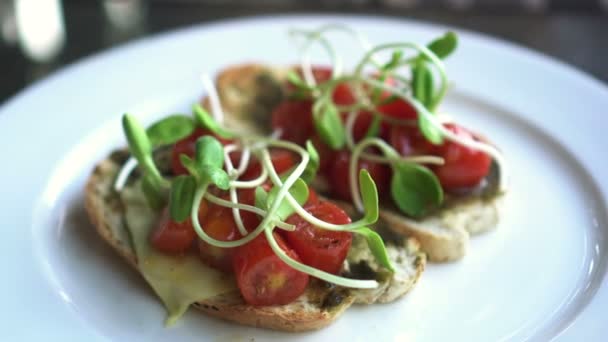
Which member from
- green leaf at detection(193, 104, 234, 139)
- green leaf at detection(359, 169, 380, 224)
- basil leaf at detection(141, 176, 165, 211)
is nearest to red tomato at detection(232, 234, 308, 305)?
green leaf at detection(359, 169, 380, 224)

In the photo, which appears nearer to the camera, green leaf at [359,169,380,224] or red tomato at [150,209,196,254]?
green leaf at [359,169,380,224]

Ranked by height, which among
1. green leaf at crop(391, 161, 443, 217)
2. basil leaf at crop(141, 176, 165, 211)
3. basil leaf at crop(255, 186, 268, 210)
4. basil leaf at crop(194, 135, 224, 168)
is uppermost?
basil leaf at crop(194, 135, 224, 168)

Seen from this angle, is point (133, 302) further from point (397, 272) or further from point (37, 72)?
point (37, 72)

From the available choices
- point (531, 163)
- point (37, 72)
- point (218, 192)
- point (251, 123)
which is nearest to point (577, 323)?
point (531, 163)

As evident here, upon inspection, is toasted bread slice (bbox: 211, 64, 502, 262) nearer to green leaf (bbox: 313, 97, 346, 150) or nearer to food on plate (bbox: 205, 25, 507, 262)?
food on plate (bbox: 205, 25, 507, 262)

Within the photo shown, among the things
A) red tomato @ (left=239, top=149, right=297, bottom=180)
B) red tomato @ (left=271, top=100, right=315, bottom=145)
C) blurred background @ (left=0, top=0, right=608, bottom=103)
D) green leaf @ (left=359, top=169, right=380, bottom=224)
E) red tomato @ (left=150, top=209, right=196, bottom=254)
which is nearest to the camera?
green leaf @ (left=359, top=169, right=380, bottom=224)

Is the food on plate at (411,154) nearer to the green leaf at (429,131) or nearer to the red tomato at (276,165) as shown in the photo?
the green leaf at (429,131)

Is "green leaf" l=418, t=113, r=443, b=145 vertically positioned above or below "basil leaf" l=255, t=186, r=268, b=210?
below
